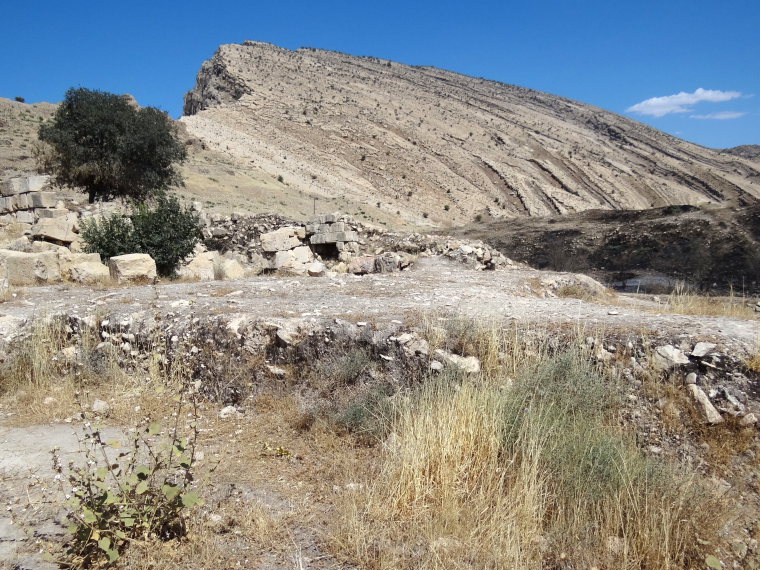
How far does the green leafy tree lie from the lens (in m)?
17.9

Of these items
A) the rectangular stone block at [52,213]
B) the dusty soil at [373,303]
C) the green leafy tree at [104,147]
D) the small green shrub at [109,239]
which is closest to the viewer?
the dusty soil at [373,303]

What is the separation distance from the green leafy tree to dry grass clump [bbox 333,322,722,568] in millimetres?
18774

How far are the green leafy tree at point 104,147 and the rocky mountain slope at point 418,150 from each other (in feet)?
34.1

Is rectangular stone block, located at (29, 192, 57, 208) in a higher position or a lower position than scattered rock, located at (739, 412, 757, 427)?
higher

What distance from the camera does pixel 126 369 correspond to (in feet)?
16.8

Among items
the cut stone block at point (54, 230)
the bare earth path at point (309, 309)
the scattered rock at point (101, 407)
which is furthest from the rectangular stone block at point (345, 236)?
the scattered rock at point (101, 407)

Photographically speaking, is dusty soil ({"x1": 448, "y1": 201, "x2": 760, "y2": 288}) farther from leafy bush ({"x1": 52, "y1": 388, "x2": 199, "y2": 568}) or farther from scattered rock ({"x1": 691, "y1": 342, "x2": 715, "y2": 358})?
A: leafy bush ({"x1": 52, "y1": 388, "x2": 199, "y2": 568})

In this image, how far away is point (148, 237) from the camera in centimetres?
1031

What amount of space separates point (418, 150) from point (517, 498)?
133 ft

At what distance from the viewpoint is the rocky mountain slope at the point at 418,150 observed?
35.2m

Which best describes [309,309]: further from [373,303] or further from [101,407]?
→ [101,407]

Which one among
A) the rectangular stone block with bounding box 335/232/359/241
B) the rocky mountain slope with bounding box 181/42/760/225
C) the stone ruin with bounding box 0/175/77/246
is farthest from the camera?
the rocky mountain slope with bounding box 181/42/760/225

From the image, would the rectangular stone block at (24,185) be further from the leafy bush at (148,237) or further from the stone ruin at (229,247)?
the leafy bush at (148,237)

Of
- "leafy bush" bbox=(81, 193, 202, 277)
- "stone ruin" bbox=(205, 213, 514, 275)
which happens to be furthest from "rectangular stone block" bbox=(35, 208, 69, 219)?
"stone ruin" bbox=(205, 213, 514, 275)
